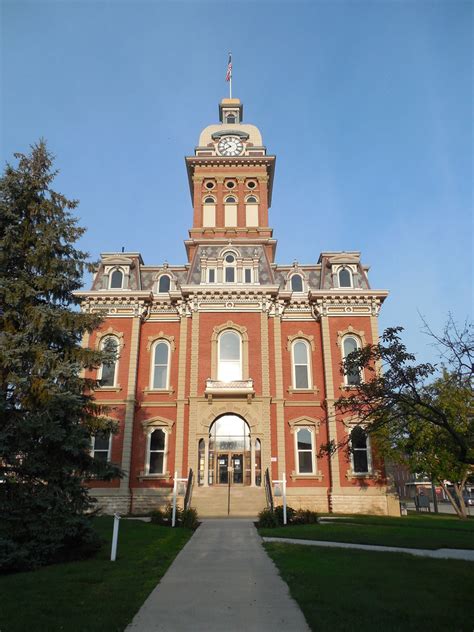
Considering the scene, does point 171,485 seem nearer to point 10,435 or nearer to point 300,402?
point 300,402

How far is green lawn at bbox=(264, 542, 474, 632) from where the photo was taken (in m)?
6.38

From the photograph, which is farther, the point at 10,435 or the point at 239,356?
the point at 239,356

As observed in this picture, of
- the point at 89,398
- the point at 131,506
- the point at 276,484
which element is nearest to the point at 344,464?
the point at 276,484

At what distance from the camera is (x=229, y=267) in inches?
1158

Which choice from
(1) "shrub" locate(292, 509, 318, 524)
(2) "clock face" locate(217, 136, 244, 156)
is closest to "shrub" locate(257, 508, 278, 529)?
(1) "shrub" locate(292, 509, 318, 524)

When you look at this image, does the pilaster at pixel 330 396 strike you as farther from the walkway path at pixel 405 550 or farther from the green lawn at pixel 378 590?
the green lawn at pixel 378 590

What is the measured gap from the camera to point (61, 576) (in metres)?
9.09

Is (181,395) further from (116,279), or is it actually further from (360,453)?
(360,453)

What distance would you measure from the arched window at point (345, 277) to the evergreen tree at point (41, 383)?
63.1 feet

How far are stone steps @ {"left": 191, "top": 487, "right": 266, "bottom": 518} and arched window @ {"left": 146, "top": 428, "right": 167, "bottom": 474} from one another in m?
3.18

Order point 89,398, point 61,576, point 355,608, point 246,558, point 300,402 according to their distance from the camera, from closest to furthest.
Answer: point 355,608
point 61,576
point 246,558
point 89,398
point 300,402

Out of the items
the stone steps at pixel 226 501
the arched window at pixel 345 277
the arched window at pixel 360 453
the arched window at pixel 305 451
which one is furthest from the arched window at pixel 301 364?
the stone steps at pixel 226 501

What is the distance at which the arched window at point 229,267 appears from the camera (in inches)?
1149

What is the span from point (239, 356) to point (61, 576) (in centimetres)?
1862
